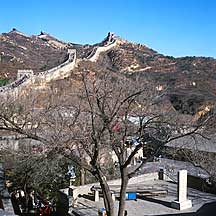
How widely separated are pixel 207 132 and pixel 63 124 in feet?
15.0

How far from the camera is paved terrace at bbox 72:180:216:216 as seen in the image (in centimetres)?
1641

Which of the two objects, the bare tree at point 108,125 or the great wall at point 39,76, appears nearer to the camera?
the bare tree at point 108,125

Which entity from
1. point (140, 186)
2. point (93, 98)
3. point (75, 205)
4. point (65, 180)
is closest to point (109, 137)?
point (93, 98)

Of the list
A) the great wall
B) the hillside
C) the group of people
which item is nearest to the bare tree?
the group of people

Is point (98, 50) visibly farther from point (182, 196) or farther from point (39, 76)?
point (182, 196)

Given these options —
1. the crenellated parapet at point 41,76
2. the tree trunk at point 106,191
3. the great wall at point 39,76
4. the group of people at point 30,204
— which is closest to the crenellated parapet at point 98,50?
the great wall at point 39,76

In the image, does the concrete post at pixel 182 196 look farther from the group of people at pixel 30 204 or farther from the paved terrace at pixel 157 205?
the group of people at pixel 30 204

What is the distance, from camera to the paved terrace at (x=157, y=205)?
16406mm

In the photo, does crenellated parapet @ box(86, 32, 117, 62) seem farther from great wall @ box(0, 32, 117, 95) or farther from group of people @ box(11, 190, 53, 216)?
group of people @ box(11, 190, 53, 216)

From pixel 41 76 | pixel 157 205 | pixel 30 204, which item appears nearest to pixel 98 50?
pixel 41 76

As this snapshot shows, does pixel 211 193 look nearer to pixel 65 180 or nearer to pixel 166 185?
pixel 166 185

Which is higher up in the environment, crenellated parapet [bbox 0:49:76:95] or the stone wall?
the stone wall

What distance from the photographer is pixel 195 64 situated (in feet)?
230

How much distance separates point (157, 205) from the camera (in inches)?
693
